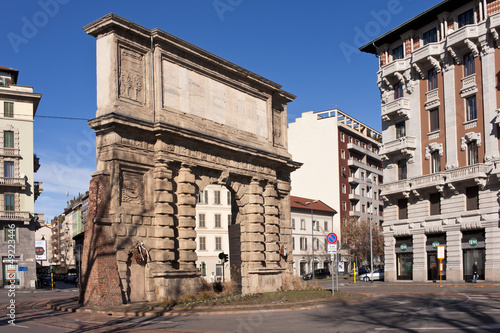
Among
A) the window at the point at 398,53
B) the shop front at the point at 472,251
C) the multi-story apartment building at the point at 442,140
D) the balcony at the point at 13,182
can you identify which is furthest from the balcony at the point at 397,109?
the balcony at the point at 13,182

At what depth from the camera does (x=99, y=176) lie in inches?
976

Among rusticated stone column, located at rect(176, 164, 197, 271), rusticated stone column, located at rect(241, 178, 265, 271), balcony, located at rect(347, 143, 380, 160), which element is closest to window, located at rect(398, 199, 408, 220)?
rusticated stone column, located at rect(241, 178, 265, 271)

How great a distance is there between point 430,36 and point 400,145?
976 cm

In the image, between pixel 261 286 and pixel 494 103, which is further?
pixel 494 103

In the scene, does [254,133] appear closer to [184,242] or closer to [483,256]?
[184,242]

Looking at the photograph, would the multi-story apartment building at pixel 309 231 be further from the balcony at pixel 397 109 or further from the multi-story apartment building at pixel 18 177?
the multi-story apartment building at pixel 18 177

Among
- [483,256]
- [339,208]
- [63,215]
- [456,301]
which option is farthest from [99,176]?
[63,215]

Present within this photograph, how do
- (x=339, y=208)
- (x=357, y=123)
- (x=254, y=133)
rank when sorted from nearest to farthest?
(x=254, y=133), (x=339, y=208), (x=357, y=123)

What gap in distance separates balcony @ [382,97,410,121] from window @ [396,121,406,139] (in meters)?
0.78

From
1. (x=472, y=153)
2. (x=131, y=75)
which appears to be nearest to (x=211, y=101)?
(x=131, y=75)

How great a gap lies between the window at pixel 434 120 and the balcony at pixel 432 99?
0.44m

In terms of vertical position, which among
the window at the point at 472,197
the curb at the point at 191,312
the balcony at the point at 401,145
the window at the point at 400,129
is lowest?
the curb at the point at 191,312

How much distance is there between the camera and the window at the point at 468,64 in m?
44.9

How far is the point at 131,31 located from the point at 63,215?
142445 mm
